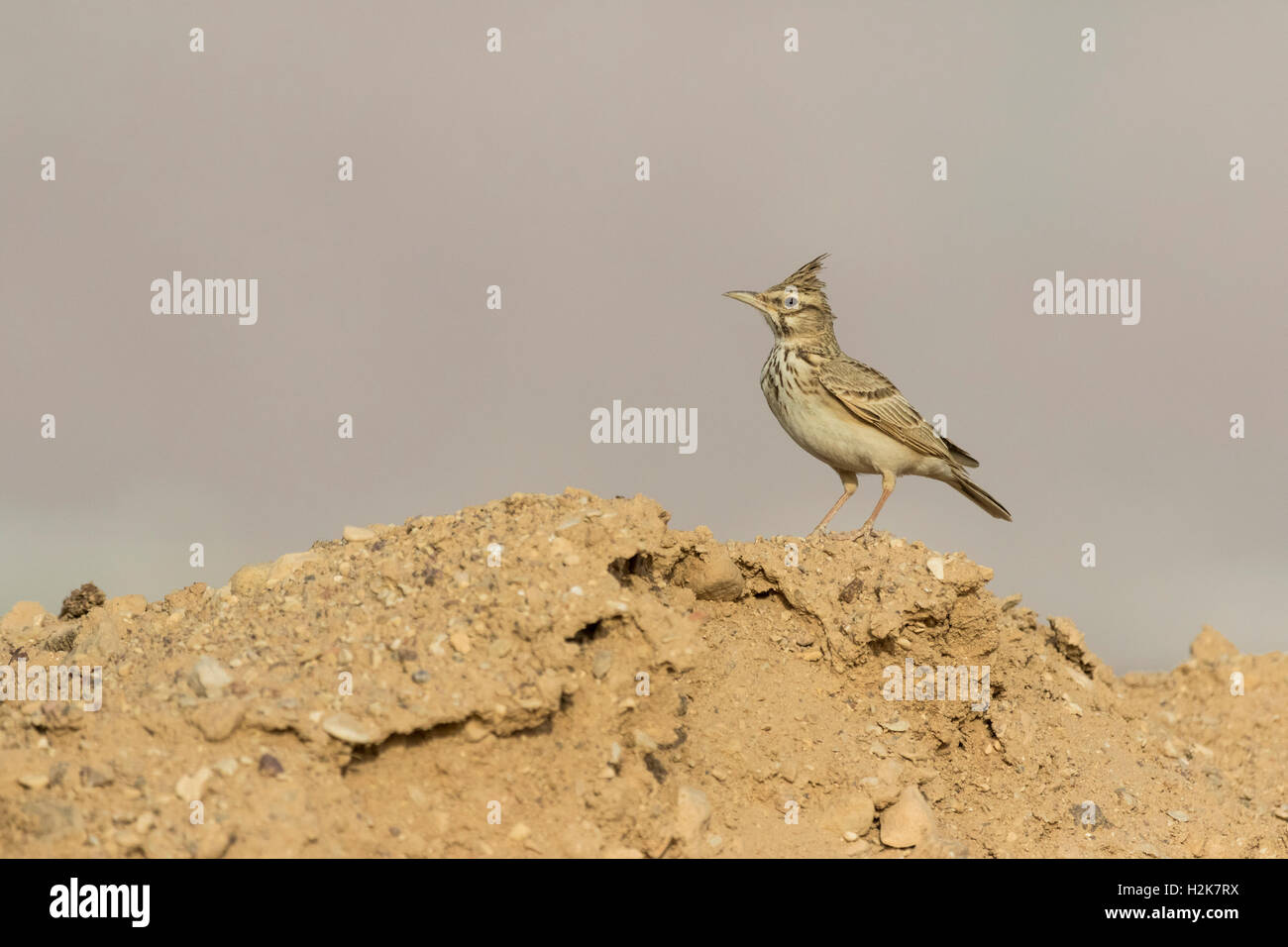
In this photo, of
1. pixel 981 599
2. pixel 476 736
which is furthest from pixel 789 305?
pixel 476 736

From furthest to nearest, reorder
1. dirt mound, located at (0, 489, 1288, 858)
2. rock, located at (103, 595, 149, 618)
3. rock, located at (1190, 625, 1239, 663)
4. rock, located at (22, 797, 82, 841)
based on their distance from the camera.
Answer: rock, located at (1190, 625, 1239, 663)
rock, located at (103, 595, 149, 618)
dirt mound, located at (0, 489, 1288, 858)
rock, located at (22, 797, 82, 841)

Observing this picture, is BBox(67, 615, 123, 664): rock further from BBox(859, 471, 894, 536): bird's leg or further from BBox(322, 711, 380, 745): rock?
Answer: BBox(859, 471, 894, 536): bird's leg

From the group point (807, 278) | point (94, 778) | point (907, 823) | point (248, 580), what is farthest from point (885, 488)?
point (94, 778)

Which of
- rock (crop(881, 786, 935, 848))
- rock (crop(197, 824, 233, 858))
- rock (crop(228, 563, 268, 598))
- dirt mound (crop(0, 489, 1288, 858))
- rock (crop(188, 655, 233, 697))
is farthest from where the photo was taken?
rock (crop(228, 563, 268, 598))

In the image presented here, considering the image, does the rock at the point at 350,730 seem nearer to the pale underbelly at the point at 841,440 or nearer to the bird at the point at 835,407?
the bird at the point at 835,407

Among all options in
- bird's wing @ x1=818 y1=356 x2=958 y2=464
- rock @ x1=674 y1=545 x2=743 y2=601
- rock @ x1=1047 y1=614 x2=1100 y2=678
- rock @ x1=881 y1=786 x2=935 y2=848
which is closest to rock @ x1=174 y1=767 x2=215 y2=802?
rock @ x1=674 y1=545 x2=743 y2=601

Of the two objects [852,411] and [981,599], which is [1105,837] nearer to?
[981,599]
